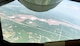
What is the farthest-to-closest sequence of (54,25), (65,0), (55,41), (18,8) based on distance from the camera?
(65,0) < (18,8) < (54,25) < (55,41)

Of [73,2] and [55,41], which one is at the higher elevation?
[73,2]

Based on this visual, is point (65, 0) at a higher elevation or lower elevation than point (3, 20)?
higher

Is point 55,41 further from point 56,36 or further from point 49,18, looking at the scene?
point 49,18

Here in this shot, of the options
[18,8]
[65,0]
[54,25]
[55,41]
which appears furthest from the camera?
[65,0]

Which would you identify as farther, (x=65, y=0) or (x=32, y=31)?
(x=65, y=0)

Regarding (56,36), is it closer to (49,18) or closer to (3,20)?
(49,18)

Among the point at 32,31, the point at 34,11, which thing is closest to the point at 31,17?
the point at 34,11

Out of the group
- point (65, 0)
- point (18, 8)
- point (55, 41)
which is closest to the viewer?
point (55, 41)

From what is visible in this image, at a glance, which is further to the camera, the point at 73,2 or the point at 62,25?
the point at 73,2

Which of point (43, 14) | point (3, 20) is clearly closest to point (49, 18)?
point (43, 14)
